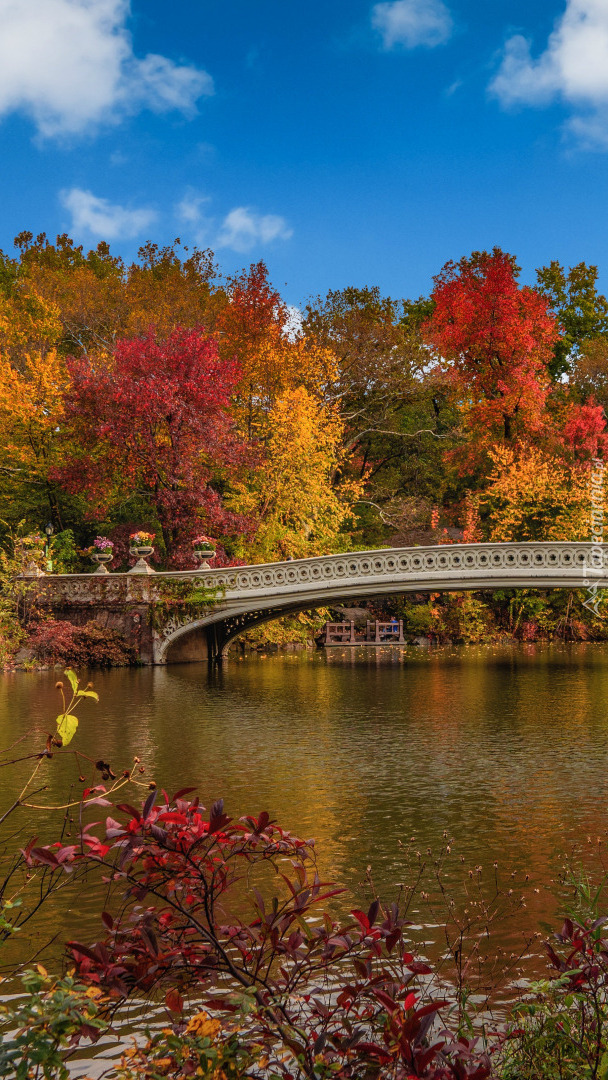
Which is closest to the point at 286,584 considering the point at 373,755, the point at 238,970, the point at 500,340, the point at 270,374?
the point at 270,374

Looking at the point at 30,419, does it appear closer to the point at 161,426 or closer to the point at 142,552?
the point at 161,426

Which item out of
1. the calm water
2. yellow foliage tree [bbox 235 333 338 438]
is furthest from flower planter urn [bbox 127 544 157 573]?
yellow foliage tree [bbox 235 333 338 438]

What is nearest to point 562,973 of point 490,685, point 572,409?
point 490,685

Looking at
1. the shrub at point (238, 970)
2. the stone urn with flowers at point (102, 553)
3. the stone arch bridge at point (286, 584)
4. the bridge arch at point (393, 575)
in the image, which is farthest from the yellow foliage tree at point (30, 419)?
the shrub at point (238, 970)

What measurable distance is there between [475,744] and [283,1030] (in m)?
9.86

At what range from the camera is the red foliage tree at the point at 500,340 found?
3084 centimetres

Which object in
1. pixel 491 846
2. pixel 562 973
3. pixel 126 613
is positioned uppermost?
pixel 126 613

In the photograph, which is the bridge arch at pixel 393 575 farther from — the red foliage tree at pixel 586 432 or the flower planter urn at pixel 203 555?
the red foliage tree at pixel 586 432

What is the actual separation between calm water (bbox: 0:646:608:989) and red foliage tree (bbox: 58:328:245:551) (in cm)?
574

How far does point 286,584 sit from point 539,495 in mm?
10908

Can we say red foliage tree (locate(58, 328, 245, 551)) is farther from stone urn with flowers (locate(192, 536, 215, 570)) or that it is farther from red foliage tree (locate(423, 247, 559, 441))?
red foliage tree (locate(423, 247, 559, 441))

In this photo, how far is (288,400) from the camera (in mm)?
29453

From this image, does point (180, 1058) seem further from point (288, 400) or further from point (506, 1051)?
point (288, 400)

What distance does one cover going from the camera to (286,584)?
2275 centimetres
